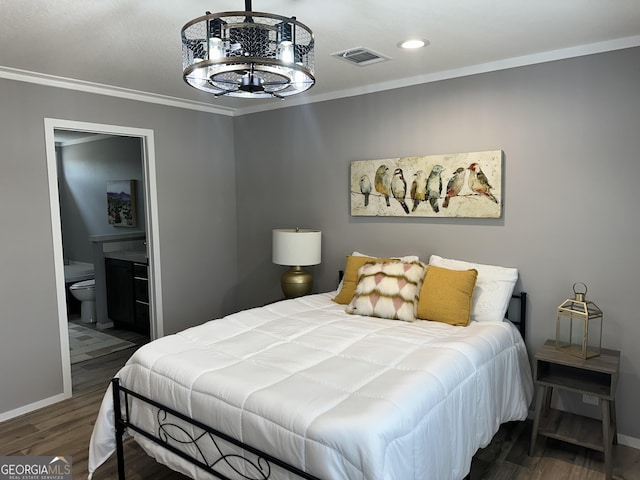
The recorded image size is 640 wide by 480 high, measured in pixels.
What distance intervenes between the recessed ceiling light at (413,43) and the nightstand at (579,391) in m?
1.95

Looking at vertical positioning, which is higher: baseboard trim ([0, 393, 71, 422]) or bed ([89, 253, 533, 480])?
bed ([89, 253, 533, 480])

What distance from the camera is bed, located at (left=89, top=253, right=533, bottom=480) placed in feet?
5.56

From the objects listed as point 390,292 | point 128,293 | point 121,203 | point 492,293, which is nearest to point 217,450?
point 390,292

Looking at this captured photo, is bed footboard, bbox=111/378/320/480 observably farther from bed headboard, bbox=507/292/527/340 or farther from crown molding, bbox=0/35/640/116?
crown molding, bbox=0/35/640/116

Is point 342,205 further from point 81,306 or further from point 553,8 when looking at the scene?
point 81,306

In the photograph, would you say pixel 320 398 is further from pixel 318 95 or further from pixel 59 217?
pixel 318 95

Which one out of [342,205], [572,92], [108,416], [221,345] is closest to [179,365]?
[221,345]

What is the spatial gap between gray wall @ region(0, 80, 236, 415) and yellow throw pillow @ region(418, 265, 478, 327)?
2.39m

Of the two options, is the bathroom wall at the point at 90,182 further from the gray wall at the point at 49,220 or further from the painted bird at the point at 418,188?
the painted bird at the point at 418,188

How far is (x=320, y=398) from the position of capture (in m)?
1.85

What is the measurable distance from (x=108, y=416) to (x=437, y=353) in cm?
176

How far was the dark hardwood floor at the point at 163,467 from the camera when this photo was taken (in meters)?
2.57

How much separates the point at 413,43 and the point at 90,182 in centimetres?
502

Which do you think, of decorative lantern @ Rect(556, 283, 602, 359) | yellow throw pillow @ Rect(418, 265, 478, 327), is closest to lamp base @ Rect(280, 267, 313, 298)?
yellow throw pillow @ Rect(418, 265, 478, 327)
